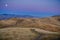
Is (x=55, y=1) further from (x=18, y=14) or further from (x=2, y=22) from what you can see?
(x=2, y=22)

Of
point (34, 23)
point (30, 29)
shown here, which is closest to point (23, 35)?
point (30, 29)

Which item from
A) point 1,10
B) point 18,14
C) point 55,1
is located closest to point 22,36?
point 18,14

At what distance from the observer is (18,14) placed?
2391mm

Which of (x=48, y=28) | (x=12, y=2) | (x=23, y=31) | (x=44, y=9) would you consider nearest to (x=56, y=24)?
(x=48, y=28)

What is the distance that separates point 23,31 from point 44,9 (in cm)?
62

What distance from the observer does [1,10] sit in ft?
7.84

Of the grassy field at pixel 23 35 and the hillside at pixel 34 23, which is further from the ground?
the hillside at pixel 34 23

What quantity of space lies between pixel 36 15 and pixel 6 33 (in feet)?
2.24

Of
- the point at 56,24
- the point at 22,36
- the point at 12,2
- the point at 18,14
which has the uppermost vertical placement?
the point at 12,2

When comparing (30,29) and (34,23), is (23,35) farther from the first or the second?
(34,23)

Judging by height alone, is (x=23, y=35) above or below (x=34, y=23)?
below

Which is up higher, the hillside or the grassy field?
the hillside

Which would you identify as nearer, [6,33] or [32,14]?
[6,33]

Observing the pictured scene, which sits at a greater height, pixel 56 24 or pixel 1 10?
pixel 1 10
